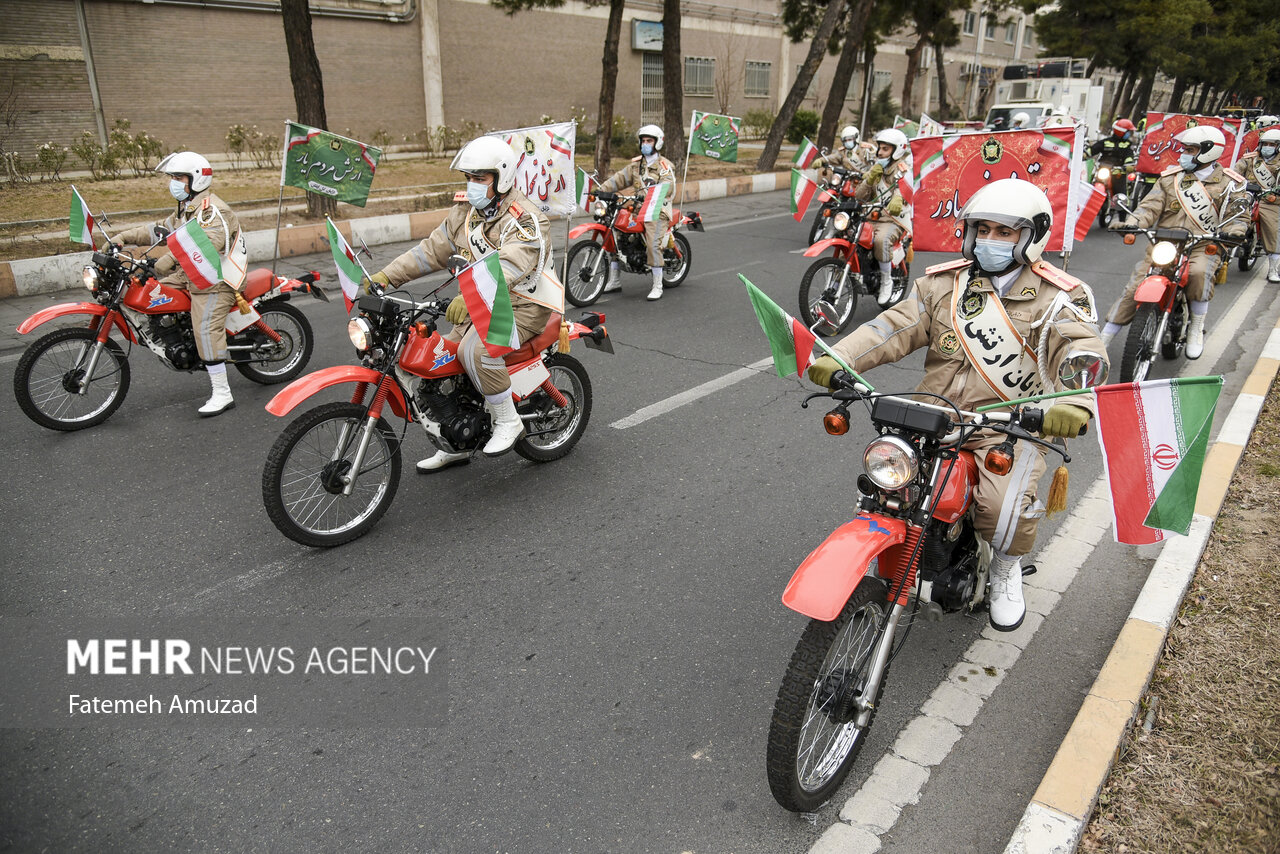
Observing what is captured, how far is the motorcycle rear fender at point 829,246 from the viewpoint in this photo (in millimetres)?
7730

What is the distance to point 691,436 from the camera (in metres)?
5.89

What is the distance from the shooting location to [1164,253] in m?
6.74

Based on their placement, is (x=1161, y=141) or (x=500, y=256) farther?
(x=1161, y=141)

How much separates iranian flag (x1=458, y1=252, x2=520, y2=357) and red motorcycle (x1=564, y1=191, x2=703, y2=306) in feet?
16.7

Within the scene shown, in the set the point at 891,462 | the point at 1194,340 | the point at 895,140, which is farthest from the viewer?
the point at 895,140

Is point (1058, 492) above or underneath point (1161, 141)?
underneath

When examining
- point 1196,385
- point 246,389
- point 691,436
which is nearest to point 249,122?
point 246,389

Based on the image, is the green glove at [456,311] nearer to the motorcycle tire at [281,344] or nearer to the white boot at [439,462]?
the white boot at [439,462]

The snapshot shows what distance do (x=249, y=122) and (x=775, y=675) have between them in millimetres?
20702

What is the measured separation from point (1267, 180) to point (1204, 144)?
3355 mm

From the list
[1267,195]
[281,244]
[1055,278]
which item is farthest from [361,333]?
[1267,195]

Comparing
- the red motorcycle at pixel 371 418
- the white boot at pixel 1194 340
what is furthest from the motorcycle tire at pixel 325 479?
the white boot at pixel 1194 340

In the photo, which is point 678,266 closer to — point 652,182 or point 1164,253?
point 652,182

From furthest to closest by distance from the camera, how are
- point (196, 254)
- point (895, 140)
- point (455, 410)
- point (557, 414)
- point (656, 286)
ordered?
point (656, 286)
point (895, 140)
point (196, 254)
point (557, 414)
point (455, 410)
